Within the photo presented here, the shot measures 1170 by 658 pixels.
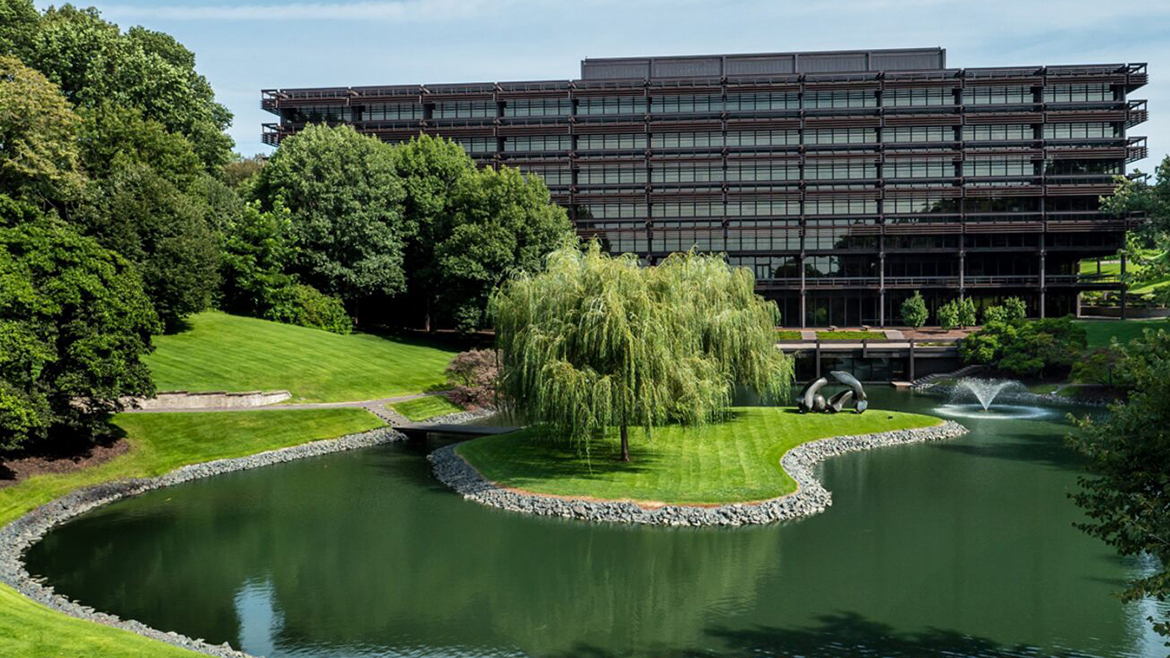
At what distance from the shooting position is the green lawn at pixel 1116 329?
7400cm

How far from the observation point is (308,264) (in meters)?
75.2

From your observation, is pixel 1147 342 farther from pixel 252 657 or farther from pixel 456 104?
pixel 456 104

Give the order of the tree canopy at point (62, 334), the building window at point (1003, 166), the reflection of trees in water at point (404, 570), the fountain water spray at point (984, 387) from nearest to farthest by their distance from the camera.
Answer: the reflection of trees in water at point (404, 570)
the tree canopy at point (62, 334)
the fountain water spray at point (984, 387)
the building window at point (1003, 166)

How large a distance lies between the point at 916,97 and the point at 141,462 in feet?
300

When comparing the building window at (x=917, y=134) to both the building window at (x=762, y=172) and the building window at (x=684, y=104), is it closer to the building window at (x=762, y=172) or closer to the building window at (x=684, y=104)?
the building window at (x=762, y=172)

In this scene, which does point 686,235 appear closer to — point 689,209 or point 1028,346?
point 689,209

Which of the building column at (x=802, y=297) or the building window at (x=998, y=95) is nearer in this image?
the building window at (x=998, y=95)

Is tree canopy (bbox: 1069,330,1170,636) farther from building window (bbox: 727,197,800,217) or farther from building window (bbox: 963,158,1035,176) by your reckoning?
building window (bbox: 963,158,1035,176)

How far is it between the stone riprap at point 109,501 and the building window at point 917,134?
73.9m

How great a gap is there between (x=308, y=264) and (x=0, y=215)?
30.0 meters

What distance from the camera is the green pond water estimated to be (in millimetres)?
21859

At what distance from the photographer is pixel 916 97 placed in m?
99.9

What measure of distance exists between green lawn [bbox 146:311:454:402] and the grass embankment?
4.62 m

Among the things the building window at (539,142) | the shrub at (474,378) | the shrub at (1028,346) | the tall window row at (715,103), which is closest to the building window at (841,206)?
the tall window row at (715,103)
